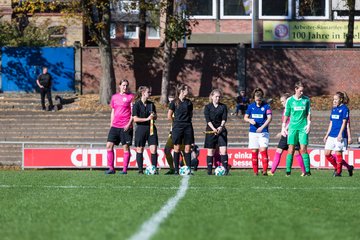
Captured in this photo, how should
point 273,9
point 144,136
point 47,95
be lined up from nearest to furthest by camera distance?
1. point 144,136
2. point 47,95
3. point 273,9

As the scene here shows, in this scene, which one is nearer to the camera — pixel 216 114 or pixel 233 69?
pixel 216 114

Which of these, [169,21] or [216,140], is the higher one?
[169,21]

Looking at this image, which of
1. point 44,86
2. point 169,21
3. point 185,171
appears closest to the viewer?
point 185,171

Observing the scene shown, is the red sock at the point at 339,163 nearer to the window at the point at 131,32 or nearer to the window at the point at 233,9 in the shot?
the window at the point at 233,9

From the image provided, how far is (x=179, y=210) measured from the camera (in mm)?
11023

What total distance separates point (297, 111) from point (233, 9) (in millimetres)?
→ 38101

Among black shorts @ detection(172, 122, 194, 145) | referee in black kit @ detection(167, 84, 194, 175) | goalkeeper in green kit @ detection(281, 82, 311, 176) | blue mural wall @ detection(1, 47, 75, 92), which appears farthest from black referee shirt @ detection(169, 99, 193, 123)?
blue mural wall @ detection(1, 47, 75, 92)

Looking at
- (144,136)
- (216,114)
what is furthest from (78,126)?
(216,114)

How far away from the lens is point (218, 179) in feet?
59.7

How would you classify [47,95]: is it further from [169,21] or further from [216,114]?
[216,114]

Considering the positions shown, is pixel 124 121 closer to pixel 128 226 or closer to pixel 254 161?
pixel 254 161

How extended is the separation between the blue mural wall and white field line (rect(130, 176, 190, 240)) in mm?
33626

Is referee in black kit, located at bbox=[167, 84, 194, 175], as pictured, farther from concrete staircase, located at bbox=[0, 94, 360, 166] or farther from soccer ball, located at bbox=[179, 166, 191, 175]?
concrete staircase, located at bbox=[0, 94, 360, 166]

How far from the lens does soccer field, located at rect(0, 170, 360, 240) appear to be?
8.98m
